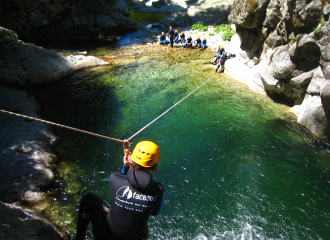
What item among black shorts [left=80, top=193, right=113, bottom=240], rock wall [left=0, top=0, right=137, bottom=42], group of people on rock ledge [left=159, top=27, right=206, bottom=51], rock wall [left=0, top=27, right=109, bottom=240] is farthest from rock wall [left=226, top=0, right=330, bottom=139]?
rock wall [left=0, top=0, right=137, bottom=42]

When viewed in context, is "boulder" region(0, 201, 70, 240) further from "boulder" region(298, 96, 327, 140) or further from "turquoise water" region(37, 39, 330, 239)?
"boulder" region(298, 96, 327, 140)

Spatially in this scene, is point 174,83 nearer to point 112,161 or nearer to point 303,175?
point 112,161

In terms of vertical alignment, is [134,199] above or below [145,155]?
below

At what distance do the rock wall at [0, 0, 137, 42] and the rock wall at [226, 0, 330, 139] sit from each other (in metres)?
14.8

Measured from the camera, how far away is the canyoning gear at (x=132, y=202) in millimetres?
2230

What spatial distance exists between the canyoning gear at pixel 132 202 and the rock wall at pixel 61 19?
19.1m

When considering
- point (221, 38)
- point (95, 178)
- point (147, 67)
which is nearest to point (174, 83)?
point (147, 67)

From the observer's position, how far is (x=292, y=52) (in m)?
8.09

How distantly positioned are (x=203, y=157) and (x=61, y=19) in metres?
20.9

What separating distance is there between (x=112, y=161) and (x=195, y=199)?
256 cm

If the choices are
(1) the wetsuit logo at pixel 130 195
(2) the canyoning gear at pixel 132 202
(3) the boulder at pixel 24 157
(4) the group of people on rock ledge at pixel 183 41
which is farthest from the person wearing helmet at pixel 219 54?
(1) the wetsuit logo at pixel 130 195

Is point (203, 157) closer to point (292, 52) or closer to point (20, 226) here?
point (20, 226)

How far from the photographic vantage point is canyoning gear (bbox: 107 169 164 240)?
2.23 m

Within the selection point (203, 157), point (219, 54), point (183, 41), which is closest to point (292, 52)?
point (203, 157)
